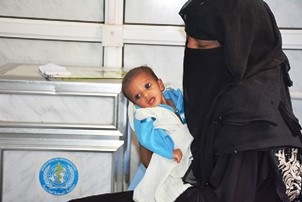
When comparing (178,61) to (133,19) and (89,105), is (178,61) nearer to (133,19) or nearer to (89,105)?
(133,19)

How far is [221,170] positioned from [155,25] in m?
1.43

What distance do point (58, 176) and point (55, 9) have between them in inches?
39.8

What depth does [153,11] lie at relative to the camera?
2570 millimetres

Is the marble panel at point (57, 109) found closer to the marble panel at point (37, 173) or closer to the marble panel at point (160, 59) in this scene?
the marble panel at point (37, 173)

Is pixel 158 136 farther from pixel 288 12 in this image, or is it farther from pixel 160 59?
pixel 288 12

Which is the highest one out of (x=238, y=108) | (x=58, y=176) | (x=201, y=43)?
(x=201, y=43)

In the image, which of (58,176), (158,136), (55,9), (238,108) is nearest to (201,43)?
(238,108)

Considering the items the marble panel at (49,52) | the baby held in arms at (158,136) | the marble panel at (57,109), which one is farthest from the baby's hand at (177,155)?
the marble panel at (49,52)

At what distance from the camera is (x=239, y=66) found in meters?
1.25

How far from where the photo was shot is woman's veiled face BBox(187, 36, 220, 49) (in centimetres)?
137

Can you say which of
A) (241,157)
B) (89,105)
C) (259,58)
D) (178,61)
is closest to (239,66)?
(259,58)

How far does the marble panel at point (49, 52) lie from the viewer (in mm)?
2555

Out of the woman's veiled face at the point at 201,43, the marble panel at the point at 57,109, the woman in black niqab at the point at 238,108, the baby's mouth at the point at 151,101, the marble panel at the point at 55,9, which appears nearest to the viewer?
the woman in black niqab at the point at 238,108

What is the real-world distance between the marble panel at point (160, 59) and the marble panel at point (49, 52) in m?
0.18
